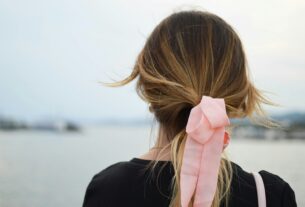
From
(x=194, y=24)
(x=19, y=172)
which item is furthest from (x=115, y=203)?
(x=19, y=172)

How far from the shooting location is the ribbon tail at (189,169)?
1513mm

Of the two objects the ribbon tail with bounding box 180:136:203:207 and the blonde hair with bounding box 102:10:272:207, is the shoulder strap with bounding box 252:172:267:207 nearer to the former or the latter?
the blonde hair with bounding box 102:10:272:207

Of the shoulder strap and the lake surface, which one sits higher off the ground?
the shoulder strap

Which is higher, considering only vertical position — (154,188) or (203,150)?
(203,150)

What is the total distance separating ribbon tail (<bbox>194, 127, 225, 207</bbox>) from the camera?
1525mm

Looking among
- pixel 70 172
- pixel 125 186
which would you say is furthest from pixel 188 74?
pixel 70 172

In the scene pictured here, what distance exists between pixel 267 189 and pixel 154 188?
36 centimetres

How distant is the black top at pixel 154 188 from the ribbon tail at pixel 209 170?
0.25 ft

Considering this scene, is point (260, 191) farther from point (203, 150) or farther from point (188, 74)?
point (188, 74)

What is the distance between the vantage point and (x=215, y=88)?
1569 millimetres

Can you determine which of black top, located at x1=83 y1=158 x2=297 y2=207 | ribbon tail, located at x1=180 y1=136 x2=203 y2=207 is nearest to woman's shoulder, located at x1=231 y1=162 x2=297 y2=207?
black top, located at x1=83 y1=158 x2=297 y2=207

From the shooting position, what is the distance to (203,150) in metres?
1.56

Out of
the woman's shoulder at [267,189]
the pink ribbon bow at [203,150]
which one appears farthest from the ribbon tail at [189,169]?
the woman's shoulder at [267,189]

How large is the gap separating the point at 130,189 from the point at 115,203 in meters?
0.07
